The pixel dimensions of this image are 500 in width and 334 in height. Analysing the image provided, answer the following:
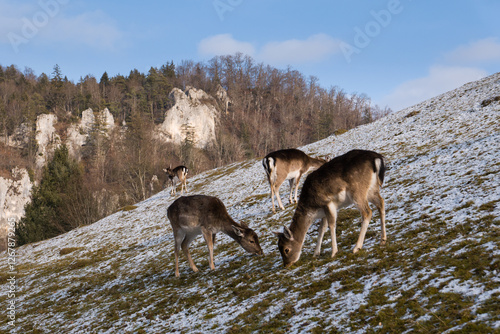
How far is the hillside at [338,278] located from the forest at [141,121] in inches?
1386

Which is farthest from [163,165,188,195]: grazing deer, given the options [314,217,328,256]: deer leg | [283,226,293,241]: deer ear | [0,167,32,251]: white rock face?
[0,167,32,251]: white rock face

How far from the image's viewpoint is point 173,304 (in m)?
9.27

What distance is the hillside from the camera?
5.59 m

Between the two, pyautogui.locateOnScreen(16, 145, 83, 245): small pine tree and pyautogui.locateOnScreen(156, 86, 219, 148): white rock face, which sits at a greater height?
pyautogui.locateOnScreen(156, 86, 219, 148): white rock face

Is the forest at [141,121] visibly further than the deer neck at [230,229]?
Yes

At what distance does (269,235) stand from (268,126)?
13348 cm

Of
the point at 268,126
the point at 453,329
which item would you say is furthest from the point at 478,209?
the point at 268,126

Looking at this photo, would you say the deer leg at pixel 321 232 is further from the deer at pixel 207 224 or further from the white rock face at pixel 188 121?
the white rock face at pixel 188 121

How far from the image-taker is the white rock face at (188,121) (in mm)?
127375

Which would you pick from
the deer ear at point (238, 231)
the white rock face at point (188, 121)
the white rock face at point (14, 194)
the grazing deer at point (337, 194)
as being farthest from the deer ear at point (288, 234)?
the white rock face at point (188, 121)

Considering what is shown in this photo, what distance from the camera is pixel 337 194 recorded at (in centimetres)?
830

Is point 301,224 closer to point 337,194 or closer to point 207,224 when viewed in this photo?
point 337,194

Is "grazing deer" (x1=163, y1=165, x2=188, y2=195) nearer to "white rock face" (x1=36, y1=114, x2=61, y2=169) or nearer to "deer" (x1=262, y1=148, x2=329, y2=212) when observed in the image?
"deer" (x1=262, y1=148, x2=329, y2=212)

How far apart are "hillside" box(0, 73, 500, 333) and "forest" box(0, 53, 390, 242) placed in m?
35.2
